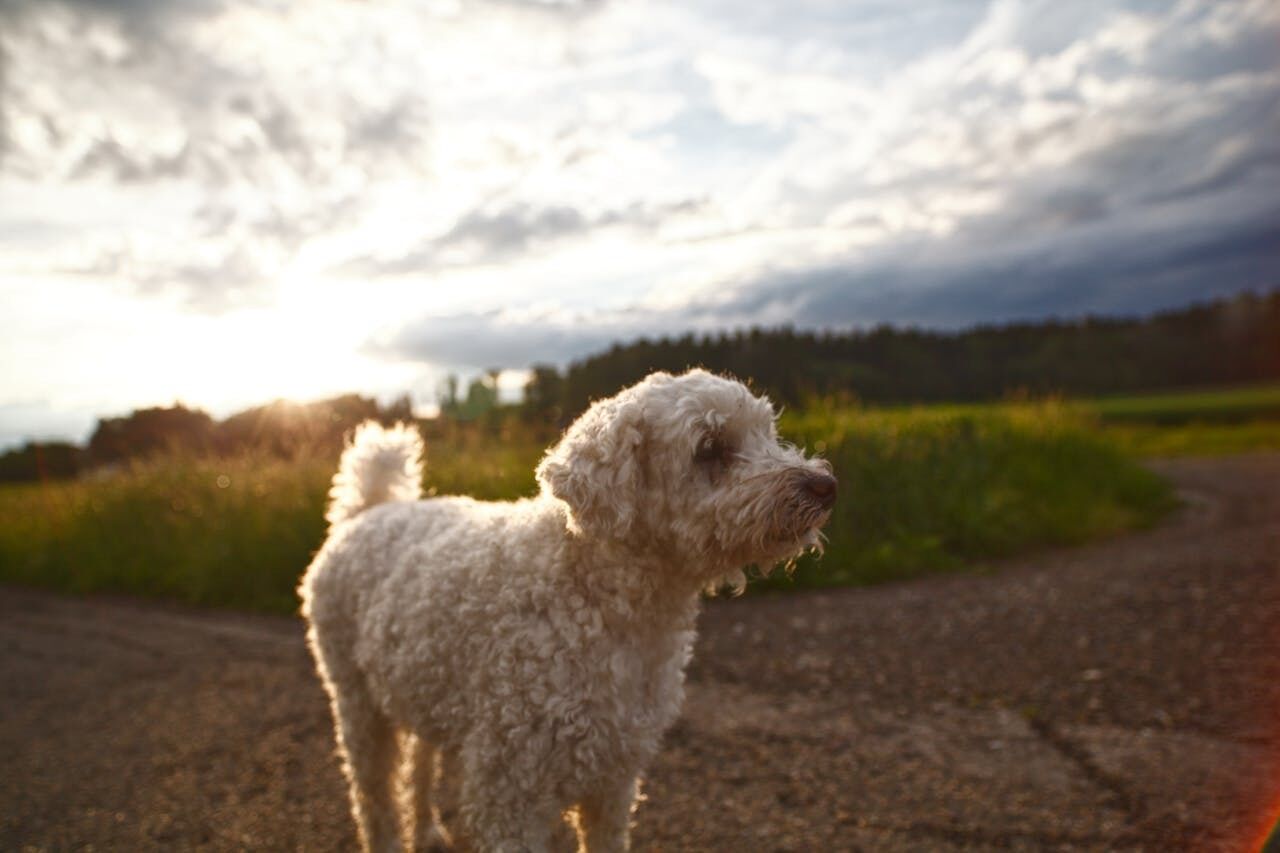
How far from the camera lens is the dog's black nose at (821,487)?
282 cm

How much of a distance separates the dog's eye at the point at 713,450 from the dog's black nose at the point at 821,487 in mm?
314

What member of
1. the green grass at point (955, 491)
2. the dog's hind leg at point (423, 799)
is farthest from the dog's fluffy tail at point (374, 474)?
the green grass at point (955, 491)

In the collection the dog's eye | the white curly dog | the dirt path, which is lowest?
the dirt path

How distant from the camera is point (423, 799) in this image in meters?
4.16

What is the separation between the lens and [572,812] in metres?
3.24

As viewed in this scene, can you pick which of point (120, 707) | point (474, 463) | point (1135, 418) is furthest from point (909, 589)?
point (1135, 418)

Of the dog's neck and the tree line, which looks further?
the tree line

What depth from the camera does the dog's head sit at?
2.83m

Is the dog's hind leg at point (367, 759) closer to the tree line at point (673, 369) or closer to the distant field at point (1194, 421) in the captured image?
the tree line at point (673, 369)

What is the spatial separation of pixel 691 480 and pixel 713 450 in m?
0.15

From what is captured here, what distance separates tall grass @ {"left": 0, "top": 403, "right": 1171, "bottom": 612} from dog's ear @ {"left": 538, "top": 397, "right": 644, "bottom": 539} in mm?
5227

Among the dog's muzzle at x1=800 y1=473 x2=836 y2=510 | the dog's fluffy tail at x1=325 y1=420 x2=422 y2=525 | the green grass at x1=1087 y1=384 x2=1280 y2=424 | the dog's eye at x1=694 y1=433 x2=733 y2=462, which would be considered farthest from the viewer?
the green grass at x1=1087 y1=384 x2=1280 y2=424

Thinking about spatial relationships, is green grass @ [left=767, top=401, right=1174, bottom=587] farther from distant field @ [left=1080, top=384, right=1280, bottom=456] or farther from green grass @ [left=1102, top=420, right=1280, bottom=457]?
green grass @ [left=1102, top=420, right=1280, bottom=457]

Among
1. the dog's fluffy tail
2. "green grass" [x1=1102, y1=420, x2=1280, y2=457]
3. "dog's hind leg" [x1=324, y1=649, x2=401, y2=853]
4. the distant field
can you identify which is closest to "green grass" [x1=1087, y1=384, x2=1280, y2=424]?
the distant field
